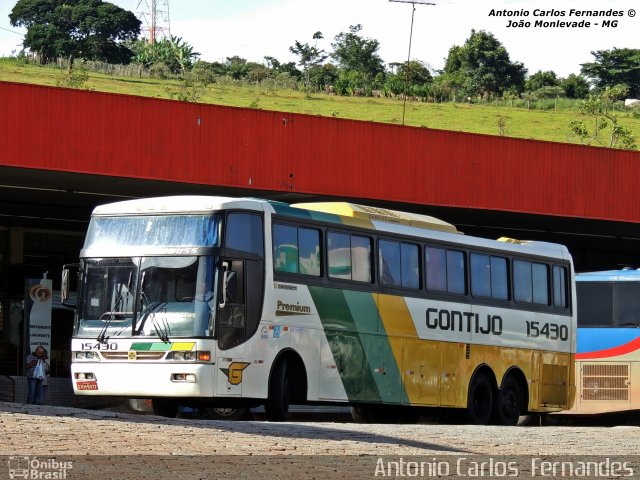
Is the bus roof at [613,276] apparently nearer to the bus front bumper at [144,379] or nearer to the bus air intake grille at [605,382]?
the bus air intake grille at [605,382]

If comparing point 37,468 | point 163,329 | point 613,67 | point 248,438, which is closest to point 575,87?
point 613,67

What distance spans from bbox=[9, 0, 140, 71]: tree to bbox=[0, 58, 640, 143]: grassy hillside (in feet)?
49.4

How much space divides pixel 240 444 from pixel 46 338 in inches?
609

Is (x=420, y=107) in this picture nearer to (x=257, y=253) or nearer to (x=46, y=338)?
(x=46, y=338)

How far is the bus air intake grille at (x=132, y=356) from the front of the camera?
18922 mm

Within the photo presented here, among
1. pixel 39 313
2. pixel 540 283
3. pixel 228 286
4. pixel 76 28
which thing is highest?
pixel 76 28

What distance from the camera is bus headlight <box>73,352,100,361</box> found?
63.9 feet

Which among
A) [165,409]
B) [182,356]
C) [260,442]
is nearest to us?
[260,442]

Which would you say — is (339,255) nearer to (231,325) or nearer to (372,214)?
(372,214)

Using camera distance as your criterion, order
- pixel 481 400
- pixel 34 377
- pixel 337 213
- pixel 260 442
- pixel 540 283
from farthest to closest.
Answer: pixel 34 377 < pixel 540 283 < pixel 481 400 < pixel 337 213 < pixel 260 442

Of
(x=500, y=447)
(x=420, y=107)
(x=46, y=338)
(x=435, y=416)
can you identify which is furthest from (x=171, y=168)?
(x=420, y=107)

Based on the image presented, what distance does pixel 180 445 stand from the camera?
13453mm

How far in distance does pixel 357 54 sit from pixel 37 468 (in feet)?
441

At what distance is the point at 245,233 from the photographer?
19.5 m
